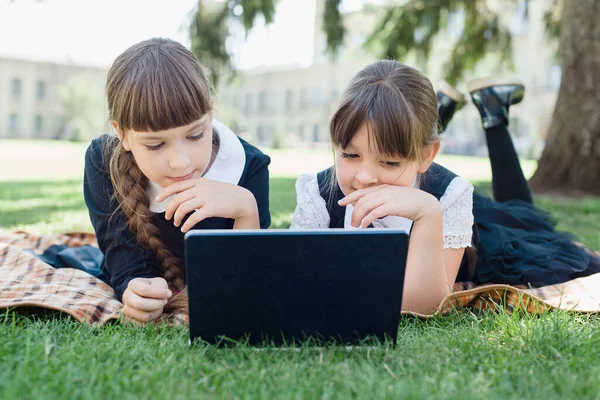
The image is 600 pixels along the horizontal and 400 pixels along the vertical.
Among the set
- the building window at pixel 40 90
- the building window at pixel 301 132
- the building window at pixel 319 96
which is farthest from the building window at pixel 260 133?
the building window at pixel 40 90

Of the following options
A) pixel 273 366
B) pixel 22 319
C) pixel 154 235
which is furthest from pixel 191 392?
pixel 154 235

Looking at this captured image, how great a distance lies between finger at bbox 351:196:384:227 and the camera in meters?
1.69

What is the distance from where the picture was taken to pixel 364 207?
1.69 meters

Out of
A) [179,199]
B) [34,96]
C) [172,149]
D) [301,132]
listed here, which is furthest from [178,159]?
[34,96]

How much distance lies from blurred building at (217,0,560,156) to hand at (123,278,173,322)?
1784 mm

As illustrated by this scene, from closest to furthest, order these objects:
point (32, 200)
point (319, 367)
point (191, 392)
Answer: point (191, 392) < point (319, 367) < point (32, 200)

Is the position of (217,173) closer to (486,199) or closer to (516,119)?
(486,199)

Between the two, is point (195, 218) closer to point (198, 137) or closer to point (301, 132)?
point (198, 137)

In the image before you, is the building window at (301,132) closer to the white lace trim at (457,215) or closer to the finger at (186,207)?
the white lace trim at (457,215)

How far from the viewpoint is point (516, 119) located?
28703 millimetres

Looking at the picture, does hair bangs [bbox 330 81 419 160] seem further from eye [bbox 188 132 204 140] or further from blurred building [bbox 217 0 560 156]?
blurred building [bbox 217 0 560 156]

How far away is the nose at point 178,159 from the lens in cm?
177

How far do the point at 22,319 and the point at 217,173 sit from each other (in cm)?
73

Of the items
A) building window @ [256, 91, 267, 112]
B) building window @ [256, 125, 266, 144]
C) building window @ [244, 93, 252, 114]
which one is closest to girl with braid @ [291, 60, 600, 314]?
building window @ [256, 91, 267, 112]
